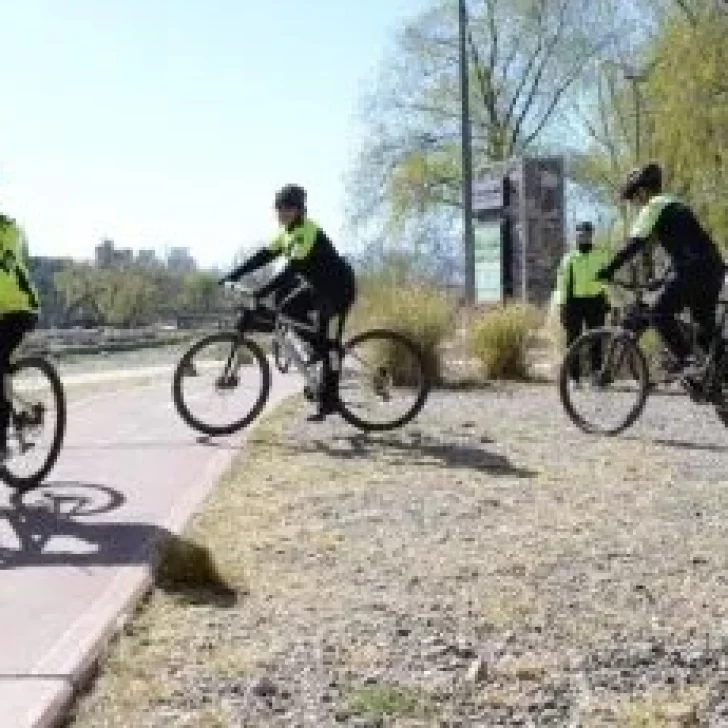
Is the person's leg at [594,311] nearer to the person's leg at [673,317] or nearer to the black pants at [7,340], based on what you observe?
the person's leg at [673,317]

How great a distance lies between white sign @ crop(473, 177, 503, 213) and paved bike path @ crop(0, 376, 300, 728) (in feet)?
41.6

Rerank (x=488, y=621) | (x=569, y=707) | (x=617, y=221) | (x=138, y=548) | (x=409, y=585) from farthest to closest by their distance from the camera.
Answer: (x=617, y=221)
(x=138, y=548)
(x=409, y=585)
(x=488, y=621)
(x=569, y=707)

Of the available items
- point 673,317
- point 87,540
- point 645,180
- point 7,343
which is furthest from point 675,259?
point 87,540

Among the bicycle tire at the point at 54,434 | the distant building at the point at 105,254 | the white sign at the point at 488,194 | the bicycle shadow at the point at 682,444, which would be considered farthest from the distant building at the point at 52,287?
the bicycle tire at the point at 54,434

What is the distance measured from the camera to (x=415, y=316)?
16.6 m

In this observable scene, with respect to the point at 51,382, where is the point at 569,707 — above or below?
below

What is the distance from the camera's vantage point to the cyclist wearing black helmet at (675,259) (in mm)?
10484

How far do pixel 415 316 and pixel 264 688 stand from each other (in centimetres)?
1202

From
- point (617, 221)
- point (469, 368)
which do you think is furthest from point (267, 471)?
point (617, 221)

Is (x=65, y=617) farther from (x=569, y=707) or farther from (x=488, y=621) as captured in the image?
(x=569, y=707)

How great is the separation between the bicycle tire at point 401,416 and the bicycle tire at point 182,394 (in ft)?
1.79

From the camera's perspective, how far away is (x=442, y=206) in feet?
170

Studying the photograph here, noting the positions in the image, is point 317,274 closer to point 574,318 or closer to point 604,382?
point 604,382

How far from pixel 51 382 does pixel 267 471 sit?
133 cm
